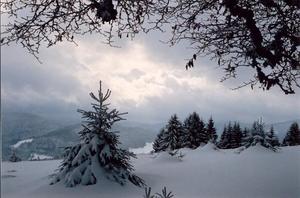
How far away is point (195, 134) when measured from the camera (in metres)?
47.1

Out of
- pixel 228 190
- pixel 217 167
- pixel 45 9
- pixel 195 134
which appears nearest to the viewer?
pixel 45 9

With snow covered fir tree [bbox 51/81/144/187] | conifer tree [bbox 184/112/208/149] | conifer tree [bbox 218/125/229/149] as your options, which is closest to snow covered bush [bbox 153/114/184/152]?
conifer tree [bbox 184/112/208/149]

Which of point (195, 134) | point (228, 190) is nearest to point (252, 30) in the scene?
point (228, 190)

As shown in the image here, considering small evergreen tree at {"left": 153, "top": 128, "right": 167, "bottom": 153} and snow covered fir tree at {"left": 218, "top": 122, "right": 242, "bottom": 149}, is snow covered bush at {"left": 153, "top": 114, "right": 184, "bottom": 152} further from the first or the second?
snow covered fir tree at {"left": 218, "top": 122, "right": 242, "bottom": 149}

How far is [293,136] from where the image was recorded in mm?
46500

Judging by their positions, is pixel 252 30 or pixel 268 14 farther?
pixel 268 14

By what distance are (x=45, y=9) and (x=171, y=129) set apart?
37.5 m

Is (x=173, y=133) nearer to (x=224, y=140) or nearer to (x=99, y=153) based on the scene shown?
(x=224, y=140)

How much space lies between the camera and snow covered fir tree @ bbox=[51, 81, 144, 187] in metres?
13.9

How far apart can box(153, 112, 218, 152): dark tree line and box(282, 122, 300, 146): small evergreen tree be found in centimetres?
830

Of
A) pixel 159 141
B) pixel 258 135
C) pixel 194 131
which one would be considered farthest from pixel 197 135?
pixel 258 135

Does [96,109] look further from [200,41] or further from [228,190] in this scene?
[200,41]

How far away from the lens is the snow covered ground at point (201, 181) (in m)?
12.9

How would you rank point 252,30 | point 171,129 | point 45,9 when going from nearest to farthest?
point 252,30, point 45,9, point 171,129
